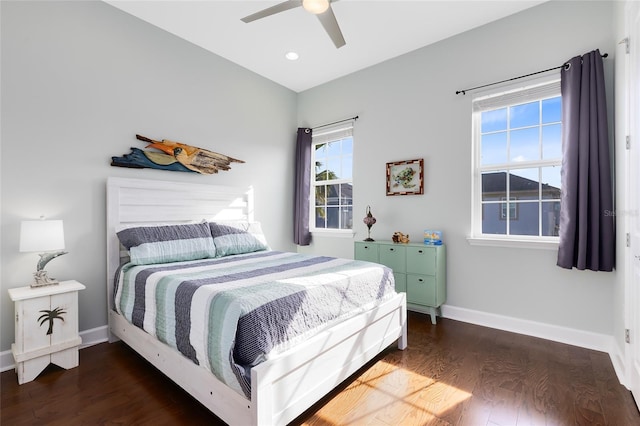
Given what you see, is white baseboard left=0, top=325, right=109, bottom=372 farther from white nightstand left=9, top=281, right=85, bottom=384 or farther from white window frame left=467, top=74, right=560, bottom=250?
white window frame left=467, top=74, right=560, bottom=250

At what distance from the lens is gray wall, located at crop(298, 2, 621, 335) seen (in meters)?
2.57

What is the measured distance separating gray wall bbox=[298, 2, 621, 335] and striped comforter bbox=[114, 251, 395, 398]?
1.24 meters

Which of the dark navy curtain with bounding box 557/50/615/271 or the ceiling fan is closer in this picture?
the ceiling fan

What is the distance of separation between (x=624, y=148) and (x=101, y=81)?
402 cm

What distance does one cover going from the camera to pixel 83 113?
8.56 ft

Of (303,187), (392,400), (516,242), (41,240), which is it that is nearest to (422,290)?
(516,242)

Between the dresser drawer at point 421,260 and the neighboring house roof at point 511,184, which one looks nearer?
the neighboring house roof at point 511,184

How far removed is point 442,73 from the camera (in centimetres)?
332

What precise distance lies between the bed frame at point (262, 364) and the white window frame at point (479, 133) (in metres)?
1.23

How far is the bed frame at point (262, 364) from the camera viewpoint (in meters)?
1.42

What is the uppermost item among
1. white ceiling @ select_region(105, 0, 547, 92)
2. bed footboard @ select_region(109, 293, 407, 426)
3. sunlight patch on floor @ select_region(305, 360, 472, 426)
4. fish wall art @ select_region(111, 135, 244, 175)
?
white ceiling @ select_region(105, 0, 547, 92)

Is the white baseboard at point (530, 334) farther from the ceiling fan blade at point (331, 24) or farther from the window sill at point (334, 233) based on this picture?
the ceiling fan blade at point (331, 24)

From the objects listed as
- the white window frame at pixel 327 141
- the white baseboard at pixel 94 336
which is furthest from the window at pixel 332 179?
the white baseboard at pixel 94 336

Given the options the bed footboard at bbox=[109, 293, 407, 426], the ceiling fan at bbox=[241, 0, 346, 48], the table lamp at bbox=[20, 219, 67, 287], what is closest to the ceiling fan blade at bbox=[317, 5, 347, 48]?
the ceiling fan at bbox=[241, 0, 346, 48]
